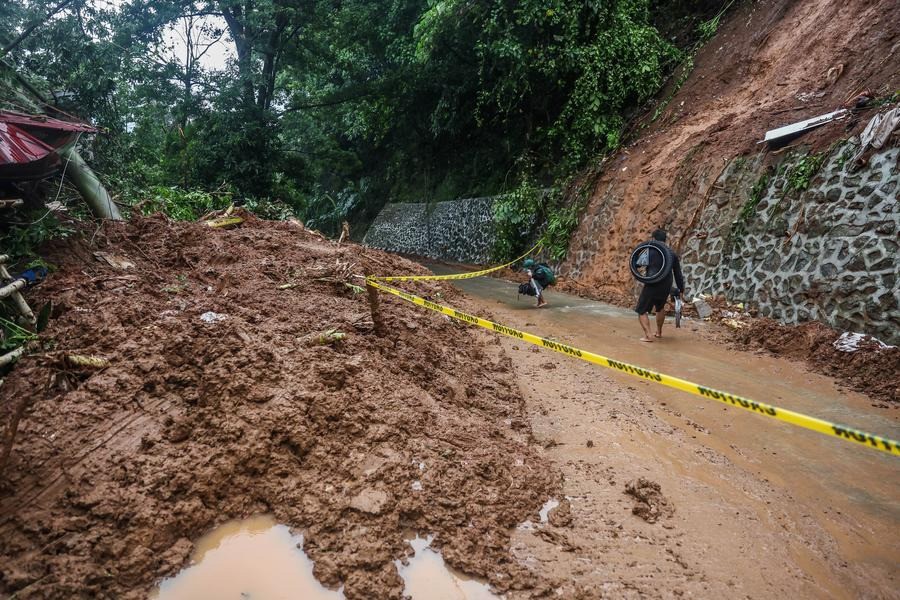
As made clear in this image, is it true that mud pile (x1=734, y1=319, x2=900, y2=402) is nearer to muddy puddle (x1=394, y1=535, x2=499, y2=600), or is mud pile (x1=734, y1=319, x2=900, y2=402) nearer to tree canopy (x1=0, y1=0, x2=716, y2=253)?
muddy puddle (x1=394, y1=535, x2=499, y2=600)

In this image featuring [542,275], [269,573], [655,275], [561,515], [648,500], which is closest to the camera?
[269,573]

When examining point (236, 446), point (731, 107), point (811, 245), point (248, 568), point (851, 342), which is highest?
point (731, 107)

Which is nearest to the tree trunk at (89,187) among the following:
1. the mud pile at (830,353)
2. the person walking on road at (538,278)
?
the person walking on road at (538,278)

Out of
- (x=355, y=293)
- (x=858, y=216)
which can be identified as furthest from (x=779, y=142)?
(x=355, y=293)

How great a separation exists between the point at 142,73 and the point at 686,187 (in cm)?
1341

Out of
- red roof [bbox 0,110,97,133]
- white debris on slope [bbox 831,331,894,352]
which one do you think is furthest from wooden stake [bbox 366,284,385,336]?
white debris on slope [bbox 831,331,894,352]

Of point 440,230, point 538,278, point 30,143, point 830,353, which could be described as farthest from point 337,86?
point 830,353

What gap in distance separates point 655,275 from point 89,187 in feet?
24.4

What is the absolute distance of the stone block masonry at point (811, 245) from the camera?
594 centimetres

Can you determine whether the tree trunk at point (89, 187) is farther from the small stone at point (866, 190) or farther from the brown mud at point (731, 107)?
the small stone at point (866, 190)

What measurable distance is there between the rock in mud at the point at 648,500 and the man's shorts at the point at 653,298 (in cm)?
395

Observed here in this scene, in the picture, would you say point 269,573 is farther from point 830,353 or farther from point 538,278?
point 538,278

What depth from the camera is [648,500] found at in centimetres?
313

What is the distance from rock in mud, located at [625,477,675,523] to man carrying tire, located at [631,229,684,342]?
155 inches
